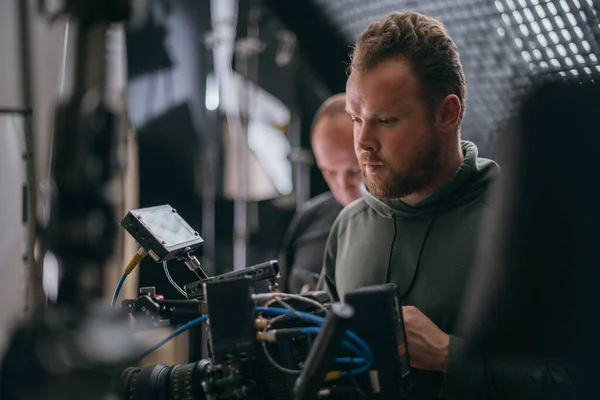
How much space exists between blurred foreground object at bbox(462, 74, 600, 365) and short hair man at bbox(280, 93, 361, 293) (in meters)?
0.81

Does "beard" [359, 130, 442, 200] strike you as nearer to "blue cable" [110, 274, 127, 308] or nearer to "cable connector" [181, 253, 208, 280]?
"cable connector" [181, 253, 208, 280]

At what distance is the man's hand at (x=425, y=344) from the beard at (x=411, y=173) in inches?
10.8

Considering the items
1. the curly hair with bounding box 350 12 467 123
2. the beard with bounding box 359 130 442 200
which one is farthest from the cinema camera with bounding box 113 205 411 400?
the curly hair with bounding box 350 12 467 123

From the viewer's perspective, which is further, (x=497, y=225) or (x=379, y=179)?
(x=379, y=179)

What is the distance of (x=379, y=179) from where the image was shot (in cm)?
117

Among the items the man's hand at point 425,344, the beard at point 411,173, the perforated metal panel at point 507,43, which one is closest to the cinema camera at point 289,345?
the man's hand at point 425,344

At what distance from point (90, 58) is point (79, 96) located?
6cm

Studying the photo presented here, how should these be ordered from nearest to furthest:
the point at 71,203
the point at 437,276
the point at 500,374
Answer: the point at 71,203, the point at 500,374, the point at 437,276

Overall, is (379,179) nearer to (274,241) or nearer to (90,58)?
(90,58)

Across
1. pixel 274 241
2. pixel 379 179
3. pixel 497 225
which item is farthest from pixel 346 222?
pixel 274 241

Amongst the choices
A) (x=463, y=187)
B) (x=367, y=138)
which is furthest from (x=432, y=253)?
(x=367, y=138)

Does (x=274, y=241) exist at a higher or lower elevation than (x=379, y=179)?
lower

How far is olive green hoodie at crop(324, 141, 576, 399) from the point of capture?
99cm

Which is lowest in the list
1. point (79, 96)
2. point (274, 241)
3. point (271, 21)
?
point (274, 241)
